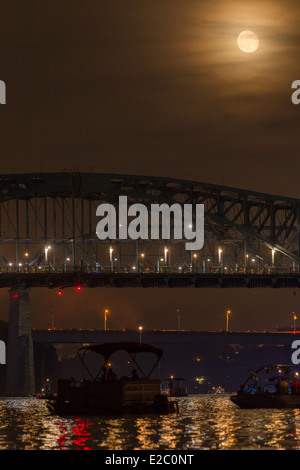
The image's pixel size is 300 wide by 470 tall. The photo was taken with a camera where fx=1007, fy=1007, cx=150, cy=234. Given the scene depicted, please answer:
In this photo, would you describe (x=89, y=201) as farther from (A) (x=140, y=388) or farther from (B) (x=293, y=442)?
(B) (x=293, y=442)

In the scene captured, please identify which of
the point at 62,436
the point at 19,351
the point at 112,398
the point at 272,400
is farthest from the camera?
the point at 19,351

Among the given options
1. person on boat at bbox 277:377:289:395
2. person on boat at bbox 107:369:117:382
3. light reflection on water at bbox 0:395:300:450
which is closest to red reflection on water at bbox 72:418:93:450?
light reflection on water at bbox 0:395:300:450

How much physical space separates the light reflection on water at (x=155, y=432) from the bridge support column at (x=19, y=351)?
249 feet

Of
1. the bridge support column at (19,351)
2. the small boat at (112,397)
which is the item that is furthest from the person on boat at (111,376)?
the bridge support column at (19,351)

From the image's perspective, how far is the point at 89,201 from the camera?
7382 inches

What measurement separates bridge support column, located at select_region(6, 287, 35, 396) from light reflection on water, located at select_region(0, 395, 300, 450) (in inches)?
2991

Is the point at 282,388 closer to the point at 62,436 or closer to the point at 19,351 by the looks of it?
the point at 62,436

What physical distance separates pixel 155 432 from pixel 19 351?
10297 centimetres

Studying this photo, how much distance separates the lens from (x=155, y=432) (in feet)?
222

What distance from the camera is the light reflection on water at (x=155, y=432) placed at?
59438 mm

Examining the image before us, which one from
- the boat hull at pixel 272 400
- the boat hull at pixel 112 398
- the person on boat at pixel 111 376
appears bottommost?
the boat hull at pixel 272 400

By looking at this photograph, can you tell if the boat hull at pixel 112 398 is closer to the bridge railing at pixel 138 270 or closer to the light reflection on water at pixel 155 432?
the light reflection on water at pixel 155 432

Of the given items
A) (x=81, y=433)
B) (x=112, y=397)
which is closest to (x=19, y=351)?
(x=112, y=397)
